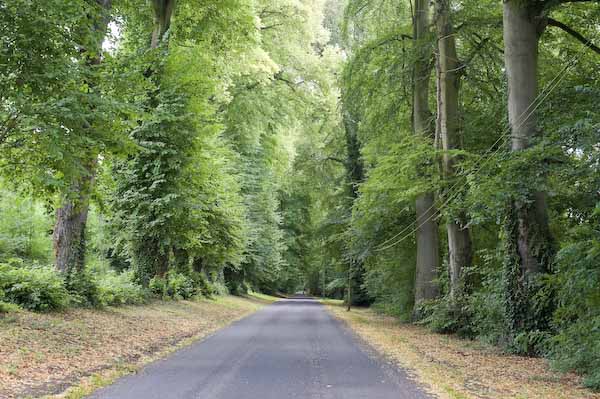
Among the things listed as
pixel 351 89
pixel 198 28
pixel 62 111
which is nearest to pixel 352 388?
pixel 62 111

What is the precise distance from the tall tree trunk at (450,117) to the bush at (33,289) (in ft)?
34.3

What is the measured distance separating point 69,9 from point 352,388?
7.31 metres

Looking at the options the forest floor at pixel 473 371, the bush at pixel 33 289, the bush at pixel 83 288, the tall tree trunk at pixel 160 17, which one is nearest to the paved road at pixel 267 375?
the forest floor at pixel 473 371

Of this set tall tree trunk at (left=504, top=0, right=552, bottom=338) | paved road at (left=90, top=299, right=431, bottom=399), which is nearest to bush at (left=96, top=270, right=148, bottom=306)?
paved road at (left=90, top=299, right=431, bottom=399)

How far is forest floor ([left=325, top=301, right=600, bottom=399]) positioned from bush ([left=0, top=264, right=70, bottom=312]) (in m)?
7.40

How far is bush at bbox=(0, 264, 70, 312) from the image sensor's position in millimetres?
12109

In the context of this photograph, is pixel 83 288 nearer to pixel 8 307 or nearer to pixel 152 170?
pixel 8 307

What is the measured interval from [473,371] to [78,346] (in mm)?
7051

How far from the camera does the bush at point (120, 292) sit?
16000 mm

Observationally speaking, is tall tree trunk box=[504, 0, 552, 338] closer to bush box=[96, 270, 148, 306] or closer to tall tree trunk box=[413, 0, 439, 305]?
tall tree trunk box=[413, 0, 439, 305]

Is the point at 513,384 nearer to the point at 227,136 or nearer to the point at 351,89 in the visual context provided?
A: the point at 351,89

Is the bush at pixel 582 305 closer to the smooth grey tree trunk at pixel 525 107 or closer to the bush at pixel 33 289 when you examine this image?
the smooth grey tree trunk at pixel 525 107

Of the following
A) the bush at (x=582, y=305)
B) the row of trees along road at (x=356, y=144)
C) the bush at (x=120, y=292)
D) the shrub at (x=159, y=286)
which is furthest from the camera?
the shrub at (x=159, y=286)

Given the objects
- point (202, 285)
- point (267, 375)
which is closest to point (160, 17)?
point (267, 375)
